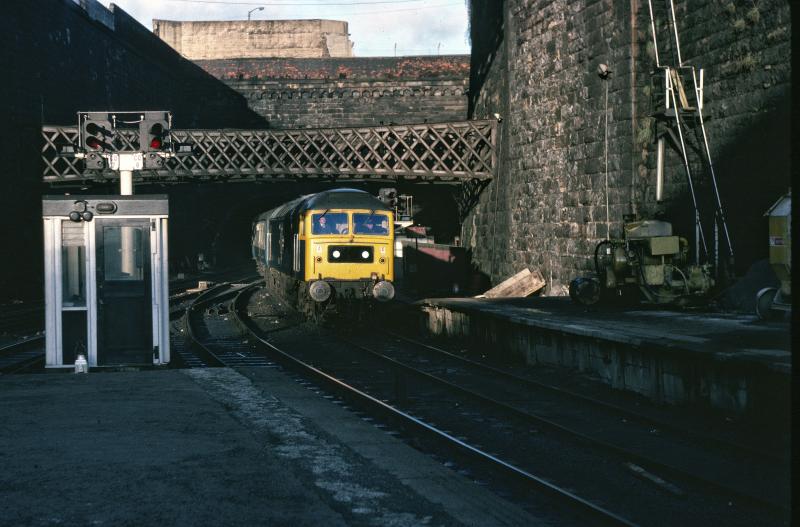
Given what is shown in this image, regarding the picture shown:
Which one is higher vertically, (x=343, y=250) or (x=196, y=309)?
(x=343, y=250)

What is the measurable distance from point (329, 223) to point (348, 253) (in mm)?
734

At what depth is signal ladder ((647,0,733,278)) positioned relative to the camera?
16500 mm

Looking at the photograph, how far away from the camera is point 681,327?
1262 cm

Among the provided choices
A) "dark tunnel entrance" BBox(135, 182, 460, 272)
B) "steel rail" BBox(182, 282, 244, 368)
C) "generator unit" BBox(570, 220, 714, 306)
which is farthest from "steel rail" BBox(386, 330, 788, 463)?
"dark tunnel entrance" BBox(135, 182, 460, 272)

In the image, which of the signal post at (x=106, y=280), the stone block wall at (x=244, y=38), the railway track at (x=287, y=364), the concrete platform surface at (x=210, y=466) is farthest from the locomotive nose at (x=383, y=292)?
the stone block wall at (x=244, y=38)

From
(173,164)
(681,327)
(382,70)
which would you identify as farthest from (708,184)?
(382,70)

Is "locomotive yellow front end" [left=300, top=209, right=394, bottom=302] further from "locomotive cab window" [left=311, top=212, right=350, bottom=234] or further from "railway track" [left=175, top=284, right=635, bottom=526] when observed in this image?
"railway track" [left=175, top=284, right=635, bottom=526]

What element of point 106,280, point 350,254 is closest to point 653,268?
point 350,254

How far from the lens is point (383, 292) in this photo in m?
19.0

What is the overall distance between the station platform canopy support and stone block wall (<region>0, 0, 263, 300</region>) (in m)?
14.2

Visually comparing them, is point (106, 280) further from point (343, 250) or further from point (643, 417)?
point (343, 250)

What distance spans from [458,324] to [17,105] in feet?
49.0

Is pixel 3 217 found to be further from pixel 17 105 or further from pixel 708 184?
pixel 708 184

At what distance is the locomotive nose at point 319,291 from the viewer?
18.5 meters
